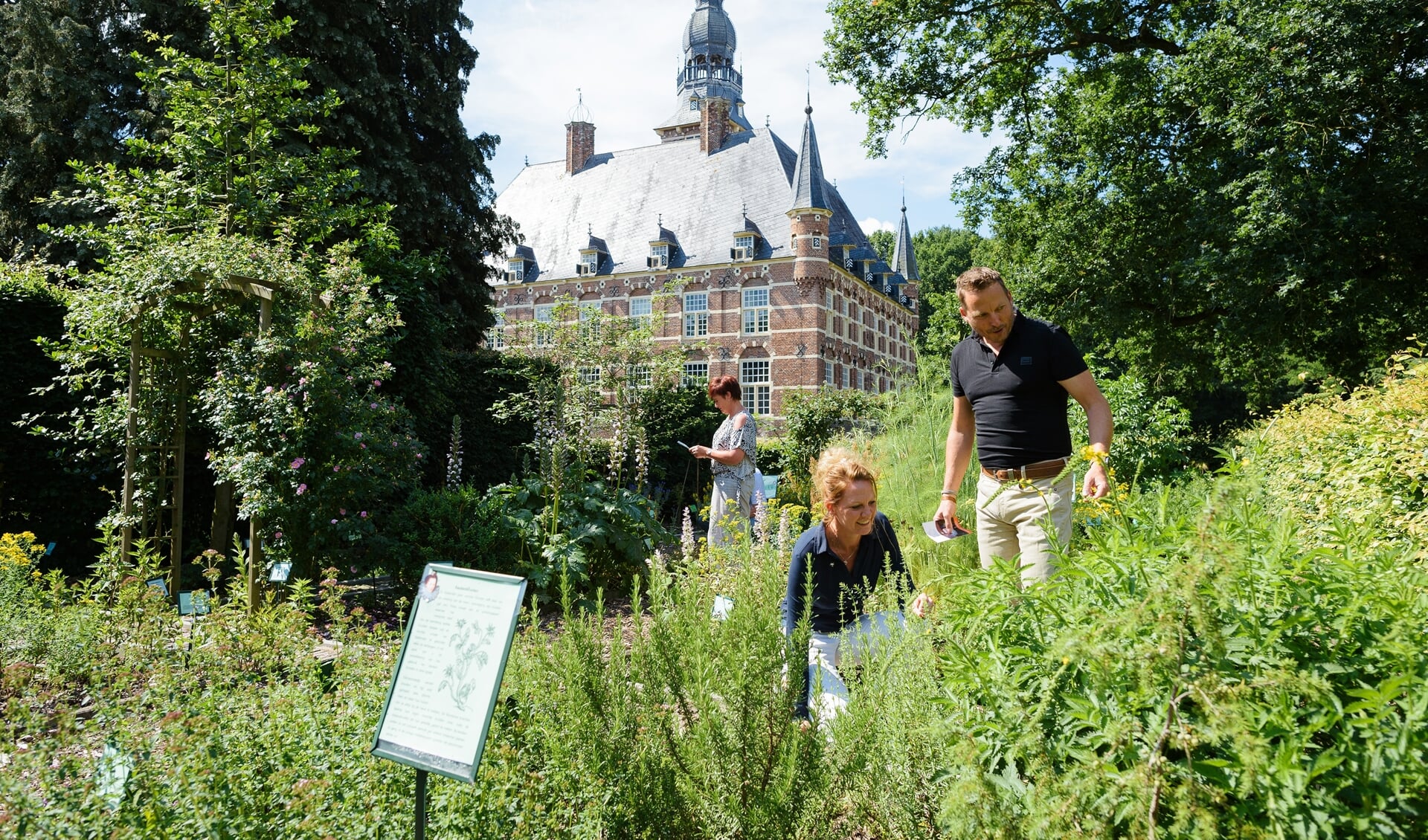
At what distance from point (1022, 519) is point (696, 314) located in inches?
1319

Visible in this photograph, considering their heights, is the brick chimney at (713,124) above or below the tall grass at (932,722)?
above

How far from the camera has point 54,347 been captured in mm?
5672

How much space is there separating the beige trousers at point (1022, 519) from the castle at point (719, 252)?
2750 cm

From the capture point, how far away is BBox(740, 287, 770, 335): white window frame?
34.1 metres

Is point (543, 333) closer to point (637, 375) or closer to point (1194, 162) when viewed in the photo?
point (637, 375)

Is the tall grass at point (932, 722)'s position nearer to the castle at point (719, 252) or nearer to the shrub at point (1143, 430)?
the shrub at point (1143, 430)

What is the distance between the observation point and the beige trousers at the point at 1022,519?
116 inches

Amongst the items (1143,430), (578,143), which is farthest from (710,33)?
(1143,430)

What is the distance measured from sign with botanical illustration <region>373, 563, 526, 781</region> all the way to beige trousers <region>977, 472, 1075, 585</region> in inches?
74.3

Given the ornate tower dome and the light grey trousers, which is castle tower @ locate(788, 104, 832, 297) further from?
the light grey trousers

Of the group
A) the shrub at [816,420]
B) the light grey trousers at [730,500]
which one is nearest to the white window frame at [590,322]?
the shrub at [816,420]

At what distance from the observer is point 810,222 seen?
1281 inches

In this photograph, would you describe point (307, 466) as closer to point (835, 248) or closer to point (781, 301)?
point (781, 301)

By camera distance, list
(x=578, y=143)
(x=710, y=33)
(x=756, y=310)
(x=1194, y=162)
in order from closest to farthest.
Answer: (x=1194, y=162) < (x=756, y=310) < (x=578, y=143) < (x=710, y=33)
